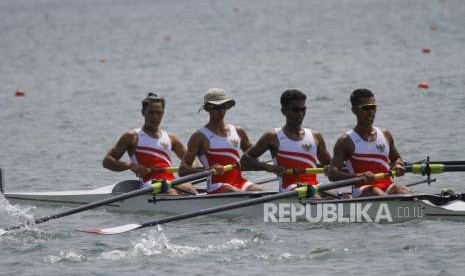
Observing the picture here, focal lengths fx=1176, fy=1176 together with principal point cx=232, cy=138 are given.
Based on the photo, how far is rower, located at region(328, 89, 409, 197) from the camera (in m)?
14.2

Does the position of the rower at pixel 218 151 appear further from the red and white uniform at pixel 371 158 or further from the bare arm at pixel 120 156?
the red and white uniform at pixel 371 158

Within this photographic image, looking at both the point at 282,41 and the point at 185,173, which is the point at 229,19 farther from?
the point at 185,173

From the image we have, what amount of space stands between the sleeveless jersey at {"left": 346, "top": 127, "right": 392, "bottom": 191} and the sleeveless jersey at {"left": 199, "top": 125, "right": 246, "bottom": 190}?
1.65 metres

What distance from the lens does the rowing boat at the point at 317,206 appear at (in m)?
14.0

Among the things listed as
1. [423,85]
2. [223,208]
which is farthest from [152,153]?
[423,85]

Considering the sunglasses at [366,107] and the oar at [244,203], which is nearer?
the oar at [244,203]

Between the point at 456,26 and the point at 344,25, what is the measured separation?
25.8 feet

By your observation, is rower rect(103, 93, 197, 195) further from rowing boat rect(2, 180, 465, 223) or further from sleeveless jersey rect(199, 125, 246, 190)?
sleeveless jersey rect(199, 125, 246, 190)

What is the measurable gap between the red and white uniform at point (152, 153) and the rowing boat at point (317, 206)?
1.11 feet

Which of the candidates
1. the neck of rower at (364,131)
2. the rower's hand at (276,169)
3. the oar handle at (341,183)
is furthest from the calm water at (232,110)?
the neck of rower at (364,131)

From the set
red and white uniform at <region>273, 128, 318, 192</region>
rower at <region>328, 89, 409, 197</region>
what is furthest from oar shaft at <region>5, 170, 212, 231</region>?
rower at <region>328, 89, 409, 197</region>

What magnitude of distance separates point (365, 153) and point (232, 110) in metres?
14.6

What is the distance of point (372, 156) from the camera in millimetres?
14359

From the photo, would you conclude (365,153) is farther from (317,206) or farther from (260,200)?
(260,200)
